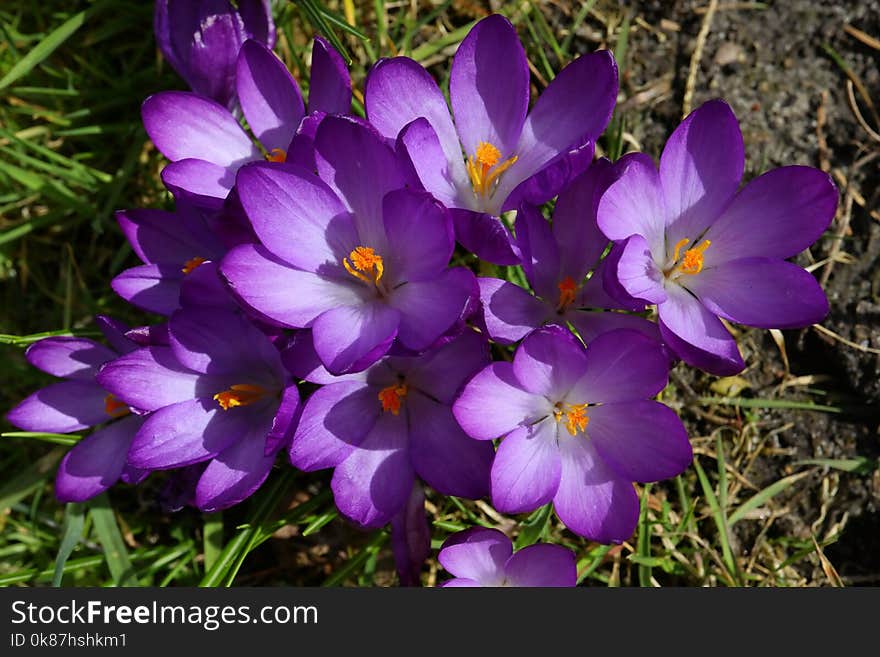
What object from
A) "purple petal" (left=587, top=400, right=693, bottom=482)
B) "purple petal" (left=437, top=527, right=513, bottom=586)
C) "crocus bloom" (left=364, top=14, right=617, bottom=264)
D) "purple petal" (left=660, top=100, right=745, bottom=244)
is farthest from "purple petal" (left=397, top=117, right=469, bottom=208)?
"purple petal" (left=437, top=527, right=513, bottom=586)

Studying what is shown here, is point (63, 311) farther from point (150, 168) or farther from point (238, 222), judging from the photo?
point (238, 222)

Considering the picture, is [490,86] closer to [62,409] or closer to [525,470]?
[525,470]

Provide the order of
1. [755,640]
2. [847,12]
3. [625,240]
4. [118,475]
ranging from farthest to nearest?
[847,12]
[118,475]
[755,640]
[625,240]

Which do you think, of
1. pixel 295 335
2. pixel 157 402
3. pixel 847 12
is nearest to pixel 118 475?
pixel 157 402

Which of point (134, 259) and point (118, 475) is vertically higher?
point (134, 259)

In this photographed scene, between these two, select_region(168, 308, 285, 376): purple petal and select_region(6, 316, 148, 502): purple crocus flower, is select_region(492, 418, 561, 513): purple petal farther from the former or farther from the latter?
select_region(6, 316, 148, 502): purple crocus flower

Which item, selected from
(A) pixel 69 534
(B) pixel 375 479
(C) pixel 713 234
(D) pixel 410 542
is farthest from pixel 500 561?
(A) pixel 69 534

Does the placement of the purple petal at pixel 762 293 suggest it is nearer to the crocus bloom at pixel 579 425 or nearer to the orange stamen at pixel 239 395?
the crocus bloom at pixel 579 425
